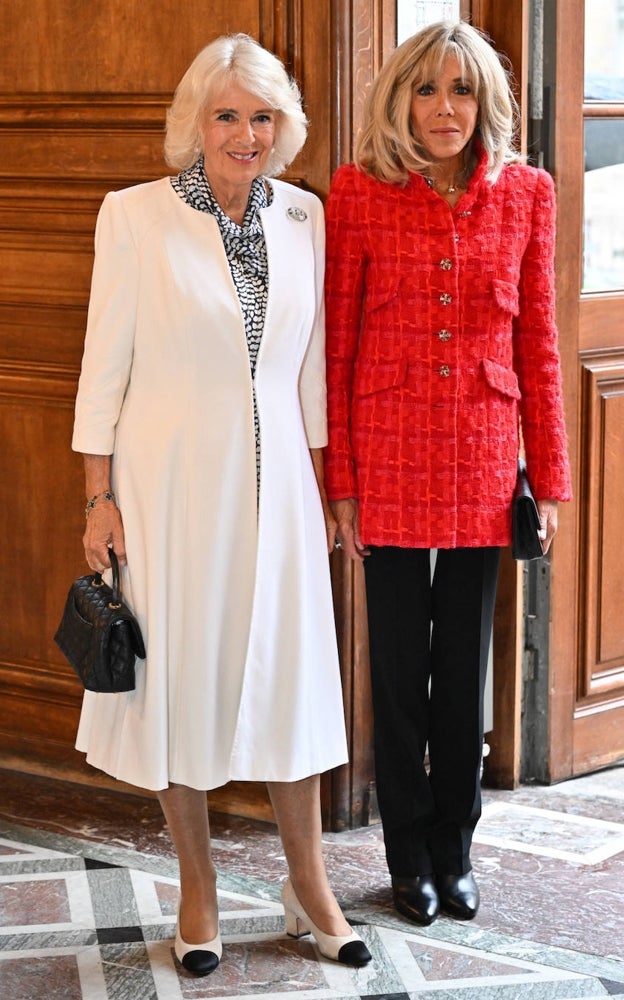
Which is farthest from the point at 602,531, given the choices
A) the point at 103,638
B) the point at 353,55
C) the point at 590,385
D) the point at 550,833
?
the point at 103,638

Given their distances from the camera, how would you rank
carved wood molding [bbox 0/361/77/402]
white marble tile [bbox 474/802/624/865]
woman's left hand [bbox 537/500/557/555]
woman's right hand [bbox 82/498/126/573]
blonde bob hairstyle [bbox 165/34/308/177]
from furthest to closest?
carved wood molding [bbox 0/361/77/402] < white marble tile [bbox 474/802/624/865] < woman's left hand [bbox 537/500/557/555] < woman's right hand [bbox 82/498/126/573] < blonde bob hairstyle [bbox 165/34/308/177]

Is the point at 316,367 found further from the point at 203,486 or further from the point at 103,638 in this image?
the point at 103,638

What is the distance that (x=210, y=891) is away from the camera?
2.55 metres

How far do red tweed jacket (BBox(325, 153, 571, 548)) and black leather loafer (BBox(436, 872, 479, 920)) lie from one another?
701mm

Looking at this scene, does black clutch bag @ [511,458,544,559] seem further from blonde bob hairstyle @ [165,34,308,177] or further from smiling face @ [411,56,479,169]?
blonde bob hairstyle @ [165,34,308,177]

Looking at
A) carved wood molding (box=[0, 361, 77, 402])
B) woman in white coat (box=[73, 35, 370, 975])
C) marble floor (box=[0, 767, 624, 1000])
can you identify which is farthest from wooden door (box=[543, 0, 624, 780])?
carved wood molding (box=[0, 361, 77, 402])

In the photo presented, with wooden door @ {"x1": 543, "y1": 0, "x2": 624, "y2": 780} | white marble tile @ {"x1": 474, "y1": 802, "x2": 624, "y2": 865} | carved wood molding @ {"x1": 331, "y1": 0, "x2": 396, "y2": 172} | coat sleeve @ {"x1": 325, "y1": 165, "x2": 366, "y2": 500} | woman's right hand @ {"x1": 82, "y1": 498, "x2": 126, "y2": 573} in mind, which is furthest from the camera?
wooden door @ {"x1": 543, "y1": 0, "x2": 624, "y2": 780}

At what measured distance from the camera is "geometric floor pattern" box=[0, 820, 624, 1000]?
248cm

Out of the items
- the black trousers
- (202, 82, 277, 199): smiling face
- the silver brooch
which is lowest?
the black trousers

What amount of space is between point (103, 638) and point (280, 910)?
77cm

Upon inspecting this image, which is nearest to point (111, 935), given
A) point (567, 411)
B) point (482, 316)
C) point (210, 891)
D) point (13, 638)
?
point (210, 891)

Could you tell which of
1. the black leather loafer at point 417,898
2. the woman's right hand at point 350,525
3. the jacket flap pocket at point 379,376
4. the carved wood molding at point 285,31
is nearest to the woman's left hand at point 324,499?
the woman's right hand at point 350,525

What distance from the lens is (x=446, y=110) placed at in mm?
2447

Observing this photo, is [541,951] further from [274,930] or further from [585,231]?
[585,231]
